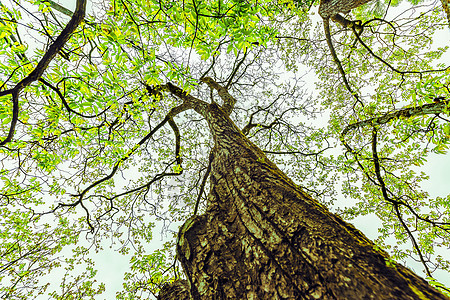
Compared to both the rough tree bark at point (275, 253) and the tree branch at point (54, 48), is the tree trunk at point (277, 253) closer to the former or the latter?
the rough tree bark at point (275, 253)

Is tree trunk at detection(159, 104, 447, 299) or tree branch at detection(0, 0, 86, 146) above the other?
tree branch at detection(0, 0, 86, 146)

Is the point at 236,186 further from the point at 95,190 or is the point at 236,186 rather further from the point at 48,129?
the point at 95,190

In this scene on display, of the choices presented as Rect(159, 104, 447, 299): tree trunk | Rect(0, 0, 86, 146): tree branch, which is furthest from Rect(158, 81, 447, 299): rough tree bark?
Rect(0, 0, 86, 146): tree branch

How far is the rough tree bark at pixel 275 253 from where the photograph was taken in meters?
0.89

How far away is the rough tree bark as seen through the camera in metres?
0.89

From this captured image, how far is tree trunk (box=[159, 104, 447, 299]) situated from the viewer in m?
0.89

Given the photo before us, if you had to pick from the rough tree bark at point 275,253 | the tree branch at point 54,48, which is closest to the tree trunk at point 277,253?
the rough tree bark at point 275,253

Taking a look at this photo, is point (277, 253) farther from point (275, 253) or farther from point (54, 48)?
point (54, 48)

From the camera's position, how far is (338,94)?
18.2 feet

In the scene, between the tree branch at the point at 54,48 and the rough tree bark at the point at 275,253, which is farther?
the tree branch at the point at 54,48

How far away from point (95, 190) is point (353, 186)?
7.44 metres

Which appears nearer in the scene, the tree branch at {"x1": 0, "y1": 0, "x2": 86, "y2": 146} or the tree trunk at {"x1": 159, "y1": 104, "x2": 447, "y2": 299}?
the tree trunk at {"x1": 159, "y1": 104, "x2": 447, "y2": 299}

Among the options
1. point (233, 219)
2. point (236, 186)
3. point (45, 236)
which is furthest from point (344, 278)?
point (45, 236)

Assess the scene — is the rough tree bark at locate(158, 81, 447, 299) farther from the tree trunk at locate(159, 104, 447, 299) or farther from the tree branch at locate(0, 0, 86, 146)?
the tree branch at locate(0, 0, 86, 146)
